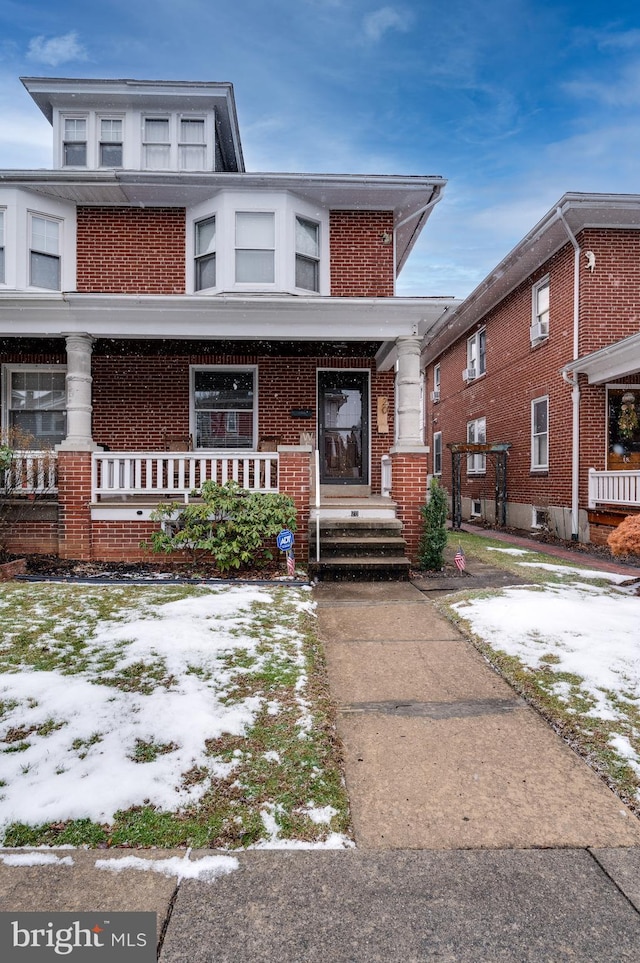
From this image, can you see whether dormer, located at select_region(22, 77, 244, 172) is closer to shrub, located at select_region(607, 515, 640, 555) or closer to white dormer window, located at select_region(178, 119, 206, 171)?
white dormer window, located at select_region(178, 119, 206, 171)

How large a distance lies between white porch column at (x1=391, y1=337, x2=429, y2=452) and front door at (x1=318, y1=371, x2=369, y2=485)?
6.97ft

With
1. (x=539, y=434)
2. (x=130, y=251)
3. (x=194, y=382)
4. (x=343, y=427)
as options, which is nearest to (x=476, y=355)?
(x=539, y=434)

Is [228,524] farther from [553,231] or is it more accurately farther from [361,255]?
[553,231]

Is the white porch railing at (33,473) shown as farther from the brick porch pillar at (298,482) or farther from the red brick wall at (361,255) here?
the red brick wall at (361,255)

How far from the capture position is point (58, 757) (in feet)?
7.93

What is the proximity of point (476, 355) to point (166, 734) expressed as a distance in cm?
1675

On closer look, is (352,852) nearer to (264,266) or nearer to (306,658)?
(306,658)

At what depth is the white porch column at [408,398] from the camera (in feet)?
25.4

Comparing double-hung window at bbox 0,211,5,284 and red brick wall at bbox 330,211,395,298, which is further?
red brick wall at bbox 330,211,395,298

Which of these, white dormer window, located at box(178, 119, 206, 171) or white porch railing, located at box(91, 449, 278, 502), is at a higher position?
white dormer window, located at box(178, 119, 206, 171)

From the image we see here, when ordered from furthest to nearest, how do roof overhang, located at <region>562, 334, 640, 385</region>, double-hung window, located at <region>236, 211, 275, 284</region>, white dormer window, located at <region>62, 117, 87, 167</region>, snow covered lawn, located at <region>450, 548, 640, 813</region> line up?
white dormer window, located at <region>62, 117, 87, 167</region> → double-hung window, located at <region>236, 211, 275, 284</region> → roof overhang, located at <region>562, 334, 640, 385</region> → snow covered lawn, located at <region>450, 548, 640, 813</region>

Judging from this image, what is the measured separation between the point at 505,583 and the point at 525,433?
26.8 ft

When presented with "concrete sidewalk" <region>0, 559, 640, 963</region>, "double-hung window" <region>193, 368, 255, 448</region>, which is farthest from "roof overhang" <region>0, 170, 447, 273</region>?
"concrete sidewalk" <region>0, 559, 640, 963</region>

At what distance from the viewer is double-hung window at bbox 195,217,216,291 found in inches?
380
